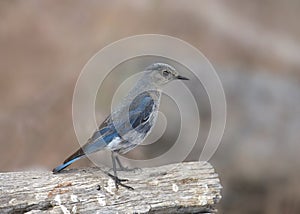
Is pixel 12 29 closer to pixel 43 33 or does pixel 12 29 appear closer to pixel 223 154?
pixel 43 33

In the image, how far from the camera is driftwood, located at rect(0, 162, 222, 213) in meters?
5.71

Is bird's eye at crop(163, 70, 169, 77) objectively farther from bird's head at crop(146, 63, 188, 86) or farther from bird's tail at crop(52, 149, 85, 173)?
bird's tail at crop(52, 149, 85, 173)

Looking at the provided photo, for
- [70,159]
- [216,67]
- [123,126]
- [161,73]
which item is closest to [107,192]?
[70,159]

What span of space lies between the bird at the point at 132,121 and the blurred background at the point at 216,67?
265 cm

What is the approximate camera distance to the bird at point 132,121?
6234 mm

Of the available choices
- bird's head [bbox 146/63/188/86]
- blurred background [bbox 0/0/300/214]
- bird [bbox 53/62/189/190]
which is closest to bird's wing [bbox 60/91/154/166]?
bird [bbox 53/62/189/190]

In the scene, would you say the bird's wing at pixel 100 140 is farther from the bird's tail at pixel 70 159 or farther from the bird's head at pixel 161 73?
the bird's head at pixel 161 73

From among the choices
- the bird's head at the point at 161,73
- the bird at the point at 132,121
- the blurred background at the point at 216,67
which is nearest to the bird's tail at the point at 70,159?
the bird at the point at 132,121

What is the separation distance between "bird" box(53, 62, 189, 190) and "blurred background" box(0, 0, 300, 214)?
8.71 feet

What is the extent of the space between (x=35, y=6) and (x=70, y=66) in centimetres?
204

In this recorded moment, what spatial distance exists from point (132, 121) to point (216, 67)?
21.3 ft

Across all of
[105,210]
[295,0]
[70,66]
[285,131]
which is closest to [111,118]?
[105,210]

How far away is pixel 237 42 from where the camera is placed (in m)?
14.4

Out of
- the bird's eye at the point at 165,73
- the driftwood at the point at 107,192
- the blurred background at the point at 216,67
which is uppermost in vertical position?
the blurred background at the point at 216,67
